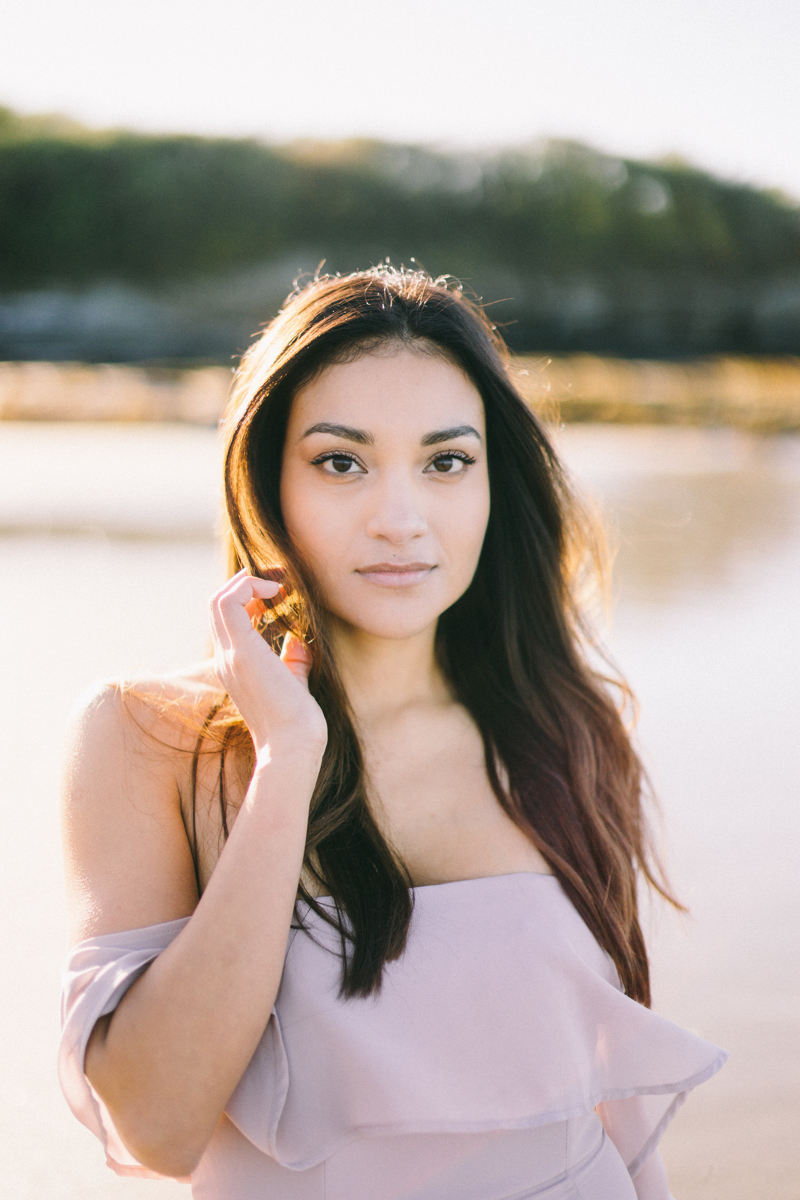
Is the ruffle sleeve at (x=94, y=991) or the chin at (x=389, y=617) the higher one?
the chin at (x=389, y=617)

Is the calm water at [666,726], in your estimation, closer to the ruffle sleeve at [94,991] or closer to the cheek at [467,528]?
the ruffle sleeve at [94,991]

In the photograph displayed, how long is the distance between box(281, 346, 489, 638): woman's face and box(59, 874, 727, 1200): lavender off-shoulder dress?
36cm

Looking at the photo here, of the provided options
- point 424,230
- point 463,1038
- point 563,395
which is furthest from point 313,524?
point 424,230

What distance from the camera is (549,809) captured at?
1.26m

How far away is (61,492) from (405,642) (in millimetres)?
5486

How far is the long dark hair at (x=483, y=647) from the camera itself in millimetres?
1103

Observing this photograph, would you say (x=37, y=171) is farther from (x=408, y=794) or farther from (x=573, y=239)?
(x=408, y=794)

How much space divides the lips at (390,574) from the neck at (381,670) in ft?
0.44

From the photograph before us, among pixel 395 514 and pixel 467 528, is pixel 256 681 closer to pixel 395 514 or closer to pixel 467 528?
pixel 395 514

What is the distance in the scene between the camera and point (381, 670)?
1336 millimetres

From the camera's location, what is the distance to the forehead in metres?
1.14

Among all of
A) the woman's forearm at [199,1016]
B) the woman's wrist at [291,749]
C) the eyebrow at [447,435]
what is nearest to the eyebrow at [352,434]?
the eyebrow at [447,435]

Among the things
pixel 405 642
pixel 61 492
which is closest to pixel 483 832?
pixel 405 642

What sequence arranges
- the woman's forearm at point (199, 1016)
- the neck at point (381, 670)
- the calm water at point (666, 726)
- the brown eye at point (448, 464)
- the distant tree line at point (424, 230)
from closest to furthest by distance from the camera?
the woman's forearm at point (199, 1016) < the brown eye at point (448, 464) < the neck at point (381, 670) < the calm water at point (666, 726) < the distant tree line at point (424, 230)
